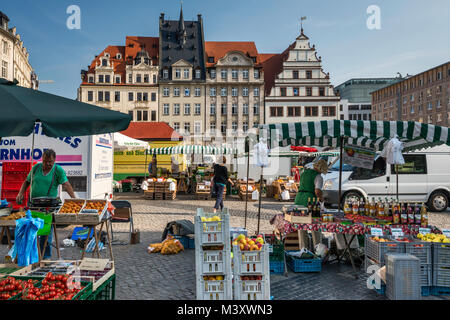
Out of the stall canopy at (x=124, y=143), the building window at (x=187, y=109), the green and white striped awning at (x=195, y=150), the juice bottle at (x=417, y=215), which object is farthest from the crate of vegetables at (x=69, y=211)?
the building window at (x=187, y=109)

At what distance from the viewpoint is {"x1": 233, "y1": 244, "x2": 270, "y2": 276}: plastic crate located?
3.99 metres

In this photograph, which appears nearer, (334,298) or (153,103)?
(334,298)

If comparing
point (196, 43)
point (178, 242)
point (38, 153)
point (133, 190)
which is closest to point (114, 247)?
point (178, 242)

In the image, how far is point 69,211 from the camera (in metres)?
5.23

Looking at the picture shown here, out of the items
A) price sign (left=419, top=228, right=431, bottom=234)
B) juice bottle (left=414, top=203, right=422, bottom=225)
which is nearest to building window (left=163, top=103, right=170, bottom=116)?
juice bottle (left=414, top=203, right=422, bottom=225)

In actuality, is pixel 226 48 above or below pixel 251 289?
above

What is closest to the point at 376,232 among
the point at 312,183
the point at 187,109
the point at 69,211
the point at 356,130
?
the point at 312,183

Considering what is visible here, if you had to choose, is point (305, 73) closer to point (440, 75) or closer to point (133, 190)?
point (133, 190)

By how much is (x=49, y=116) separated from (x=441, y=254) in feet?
17.9

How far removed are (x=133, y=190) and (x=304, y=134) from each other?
16360 millimetres

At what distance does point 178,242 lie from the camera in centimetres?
723

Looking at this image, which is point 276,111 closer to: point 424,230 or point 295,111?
point 295,111

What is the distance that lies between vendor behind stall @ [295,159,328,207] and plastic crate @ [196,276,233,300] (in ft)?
10.2

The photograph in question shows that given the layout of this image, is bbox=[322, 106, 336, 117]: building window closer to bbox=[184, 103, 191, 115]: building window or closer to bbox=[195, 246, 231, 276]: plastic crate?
bbox=[184, 103, 191, 115]: building window
